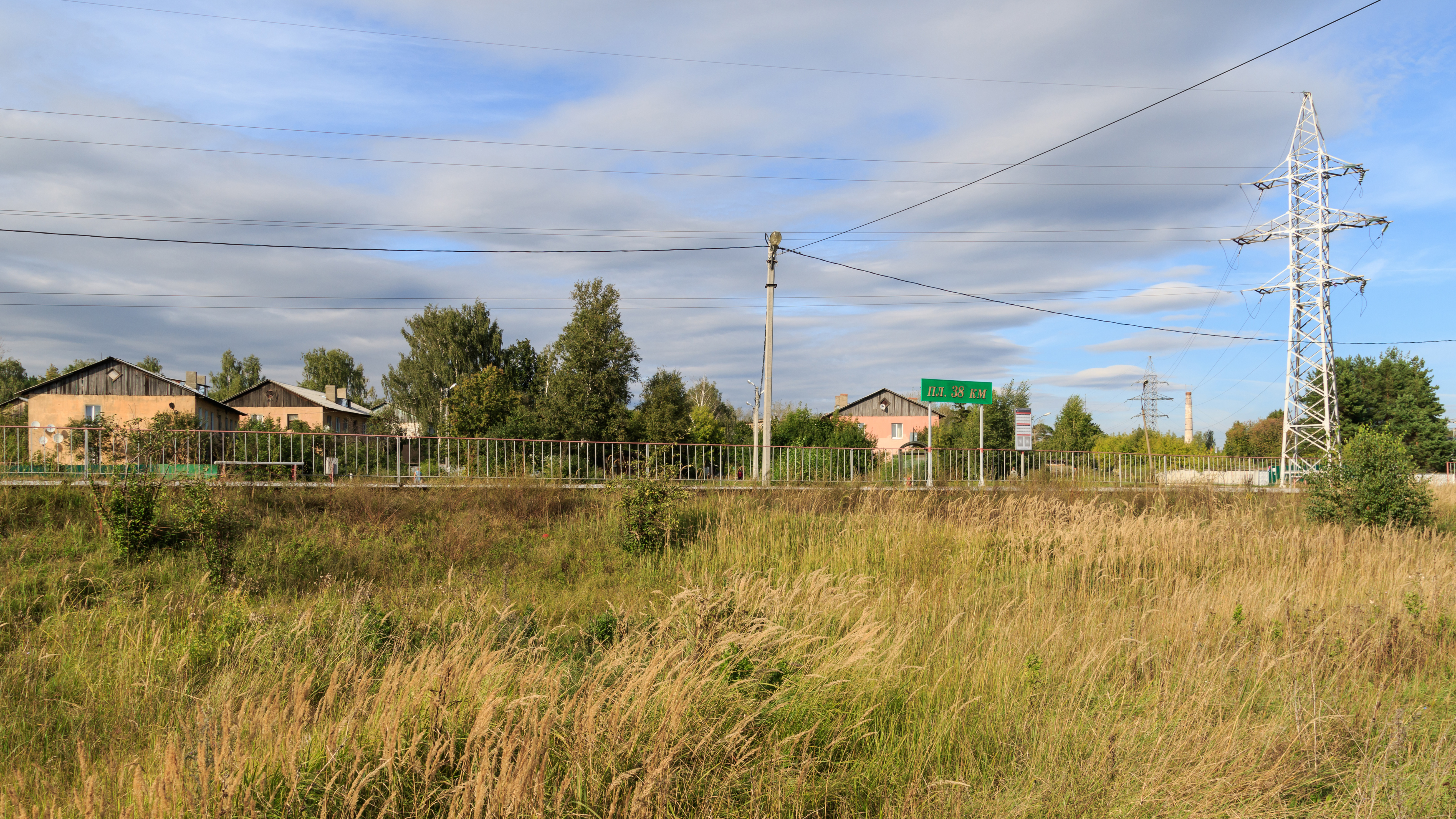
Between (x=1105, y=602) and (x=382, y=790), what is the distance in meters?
6.15

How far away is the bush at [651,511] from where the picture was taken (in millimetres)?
10633

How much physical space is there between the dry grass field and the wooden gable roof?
164 ft

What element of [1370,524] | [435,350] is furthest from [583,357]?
[1370,524]

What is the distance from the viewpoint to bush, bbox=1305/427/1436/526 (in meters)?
13.1

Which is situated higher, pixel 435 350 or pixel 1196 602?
pixel 435 350

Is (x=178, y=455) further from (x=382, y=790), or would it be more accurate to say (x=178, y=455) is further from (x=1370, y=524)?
(x=1370, y=524)

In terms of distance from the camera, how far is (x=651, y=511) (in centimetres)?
1086

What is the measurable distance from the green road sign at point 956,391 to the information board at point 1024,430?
6.10 ft

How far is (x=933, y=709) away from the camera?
4043 mm

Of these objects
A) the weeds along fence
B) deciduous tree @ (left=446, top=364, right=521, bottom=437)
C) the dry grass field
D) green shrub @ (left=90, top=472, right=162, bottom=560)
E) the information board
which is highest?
deciduous tree @ (left=446, top=364, right=521, bottom=437)

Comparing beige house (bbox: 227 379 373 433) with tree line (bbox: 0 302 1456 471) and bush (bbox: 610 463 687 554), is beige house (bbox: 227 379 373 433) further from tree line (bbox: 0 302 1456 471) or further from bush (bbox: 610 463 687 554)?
bush (bbox: 610 463 687 554)

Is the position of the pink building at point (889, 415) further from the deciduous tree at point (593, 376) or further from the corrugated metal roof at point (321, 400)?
the corrugated metal roof at point (321, 400)

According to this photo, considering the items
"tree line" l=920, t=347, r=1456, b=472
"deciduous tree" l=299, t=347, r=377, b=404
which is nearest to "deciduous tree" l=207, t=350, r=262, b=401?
"deciduous tree" l=299, t=347, r=377, b=404

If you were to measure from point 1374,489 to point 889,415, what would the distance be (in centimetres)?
6429
